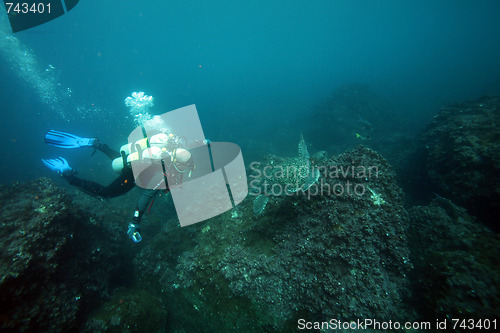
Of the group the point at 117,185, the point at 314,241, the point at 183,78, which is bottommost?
the point at 314,241

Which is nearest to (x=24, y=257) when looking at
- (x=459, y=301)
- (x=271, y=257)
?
(x=271, y=257)

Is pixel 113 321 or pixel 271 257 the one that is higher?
pixel 271 257

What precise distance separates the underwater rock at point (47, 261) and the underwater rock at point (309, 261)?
1.97 m

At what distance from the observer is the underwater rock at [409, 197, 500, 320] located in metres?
2.82

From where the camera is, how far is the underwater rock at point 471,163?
4516 mm

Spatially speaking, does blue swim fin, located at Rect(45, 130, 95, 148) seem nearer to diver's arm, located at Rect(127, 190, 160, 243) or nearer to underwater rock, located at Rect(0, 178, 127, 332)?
underwater rock, located at Rect(0, 178, 127, 332)

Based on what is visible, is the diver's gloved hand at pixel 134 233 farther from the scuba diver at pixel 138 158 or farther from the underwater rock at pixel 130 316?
the underwater rock at pixel 130 316

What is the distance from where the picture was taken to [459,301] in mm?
2918

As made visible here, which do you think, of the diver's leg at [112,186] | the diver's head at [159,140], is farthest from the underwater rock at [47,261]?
the diver's head at [159,140]

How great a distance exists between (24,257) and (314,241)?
18.9ft

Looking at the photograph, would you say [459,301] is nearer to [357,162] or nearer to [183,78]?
[357,162]

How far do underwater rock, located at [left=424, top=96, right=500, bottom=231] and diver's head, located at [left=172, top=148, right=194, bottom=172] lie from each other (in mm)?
6908

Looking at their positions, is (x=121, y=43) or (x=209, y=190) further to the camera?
(x=121, y=43)

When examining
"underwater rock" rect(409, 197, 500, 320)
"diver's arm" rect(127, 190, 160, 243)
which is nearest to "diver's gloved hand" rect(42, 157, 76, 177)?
"diver's arm" rect(127, 190, 160, 243)
